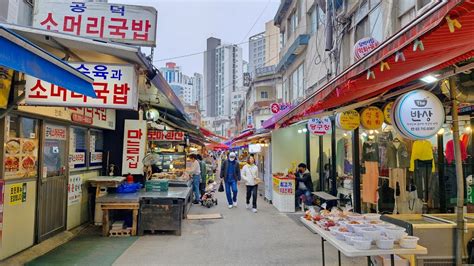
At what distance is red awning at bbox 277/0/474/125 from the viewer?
243 cm

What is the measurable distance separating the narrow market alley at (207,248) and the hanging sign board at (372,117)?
8.52 feet

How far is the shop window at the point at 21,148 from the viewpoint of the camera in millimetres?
5938

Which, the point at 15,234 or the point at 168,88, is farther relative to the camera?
the point at 168,88

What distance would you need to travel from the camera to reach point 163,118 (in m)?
14.6

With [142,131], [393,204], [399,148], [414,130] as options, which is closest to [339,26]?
[399,148]

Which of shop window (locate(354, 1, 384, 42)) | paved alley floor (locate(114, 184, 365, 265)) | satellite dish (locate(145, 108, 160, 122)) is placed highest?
shop window (locate(354, 1, 384, 42))

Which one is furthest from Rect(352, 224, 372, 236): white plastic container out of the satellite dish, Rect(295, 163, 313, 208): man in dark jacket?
the satellite dish

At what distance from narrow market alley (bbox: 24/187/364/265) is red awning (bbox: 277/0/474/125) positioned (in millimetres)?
3443

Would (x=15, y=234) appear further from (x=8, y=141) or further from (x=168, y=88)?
(x=168, y=88)

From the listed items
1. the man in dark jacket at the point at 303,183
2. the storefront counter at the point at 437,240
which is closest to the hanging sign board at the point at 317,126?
the man in dark jacket at the point at 303,183

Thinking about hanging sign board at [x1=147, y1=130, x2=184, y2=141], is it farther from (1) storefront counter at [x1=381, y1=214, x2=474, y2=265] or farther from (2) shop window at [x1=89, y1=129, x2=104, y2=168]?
(1) storefront counter at [x1=381, y1=214, x2=474, y2=265]

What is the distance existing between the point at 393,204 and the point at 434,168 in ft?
4.65

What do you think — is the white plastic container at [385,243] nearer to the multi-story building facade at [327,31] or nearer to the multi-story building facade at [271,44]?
the multi-story building facade at [327,31]

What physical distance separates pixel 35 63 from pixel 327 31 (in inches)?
447
